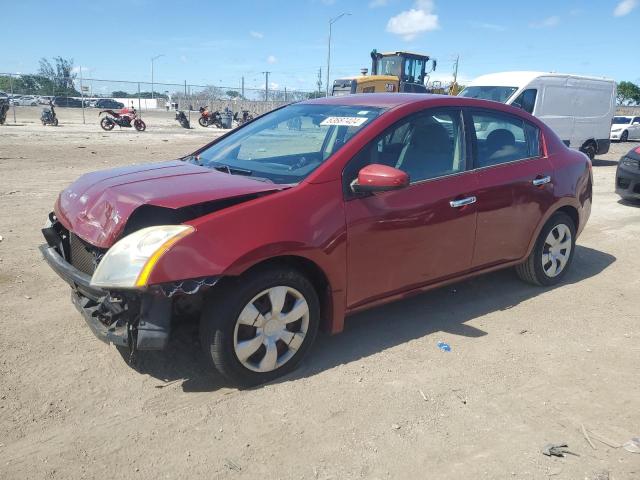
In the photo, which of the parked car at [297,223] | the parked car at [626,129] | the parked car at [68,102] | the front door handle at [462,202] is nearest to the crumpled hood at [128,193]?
the parked car at [297,223]

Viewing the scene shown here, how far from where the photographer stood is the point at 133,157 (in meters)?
13.6

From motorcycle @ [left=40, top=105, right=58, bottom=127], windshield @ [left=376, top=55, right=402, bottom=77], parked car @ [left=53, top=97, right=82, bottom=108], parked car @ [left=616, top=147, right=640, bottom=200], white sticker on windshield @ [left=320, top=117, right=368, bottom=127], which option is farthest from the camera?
parked car @ [left=53, top=97, right=82, bottom=108]

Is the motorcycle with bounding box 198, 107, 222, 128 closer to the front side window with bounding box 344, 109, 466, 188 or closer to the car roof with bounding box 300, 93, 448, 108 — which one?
the car roof with bounding box 300, 93, 448, 108

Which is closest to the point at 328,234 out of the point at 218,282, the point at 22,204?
the point at 218,282

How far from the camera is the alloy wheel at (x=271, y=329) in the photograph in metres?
3.07

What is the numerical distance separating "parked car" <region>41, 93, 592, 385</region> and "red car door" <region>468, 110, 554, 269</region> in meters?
0.01

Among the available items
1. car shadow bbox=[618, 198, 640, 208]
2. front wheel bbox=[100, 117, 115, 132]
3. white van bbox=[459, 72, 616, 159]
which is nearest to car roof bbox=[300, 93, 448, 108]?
car shadow bbox=[618, 198, 640, 208]

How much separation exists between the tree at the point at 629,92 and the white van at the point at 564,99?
204 feet

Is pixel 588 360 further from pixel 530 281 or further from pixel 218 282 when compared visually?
pixel 218 282

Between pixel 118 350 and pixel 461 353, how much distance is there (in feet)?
7.67

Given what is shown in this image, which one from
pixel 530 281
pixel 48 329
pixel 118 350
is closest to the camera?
pixel 118 350

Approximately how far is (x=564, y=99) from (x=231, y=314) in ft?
44.1

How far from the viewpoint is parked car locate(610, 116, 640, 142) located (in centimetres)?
2736

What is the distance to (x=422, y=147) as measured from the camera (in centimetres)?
386
